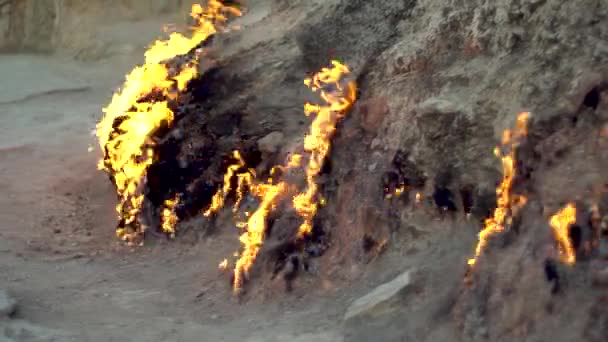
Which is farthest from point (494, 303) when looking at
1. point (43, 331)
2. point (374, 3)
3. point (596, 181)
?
point (374, 3)

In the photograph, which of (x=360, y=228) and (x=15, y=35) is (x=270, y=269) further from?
(x=15, y=35)

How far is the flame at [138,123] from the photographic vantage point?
680cm

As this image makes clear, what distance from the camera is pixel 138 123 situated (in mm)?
6895

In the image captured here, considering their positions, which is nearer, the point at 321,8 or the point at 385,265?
the point at 385,265

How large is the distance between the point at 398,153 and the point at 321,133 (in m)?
0.65

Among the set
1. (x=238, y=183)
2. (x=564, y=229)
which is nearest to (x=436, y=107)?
(x=564, y=229)

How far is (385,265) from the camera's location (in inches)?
198

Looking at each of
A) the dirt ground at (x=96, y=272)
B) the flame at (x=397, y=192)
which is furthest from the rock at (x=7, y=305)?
the flame at (x=397, y=192)

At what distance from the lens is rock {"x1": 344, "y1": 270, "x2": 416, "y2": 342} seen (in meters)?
4.45

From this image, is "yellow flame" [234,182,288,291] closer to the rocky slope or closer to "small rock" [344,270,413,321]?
the rocky slope

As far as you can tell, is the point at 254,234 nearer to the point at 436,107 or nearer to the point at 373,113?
the point at 373,113

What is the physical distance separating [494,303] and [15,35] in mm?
11146

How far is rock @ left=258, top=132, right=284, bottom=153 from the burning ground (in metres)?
0.01

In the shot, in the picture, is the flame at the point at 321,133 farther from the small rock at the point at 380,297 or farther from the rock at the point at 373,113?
the small rock at the point at 380,297
